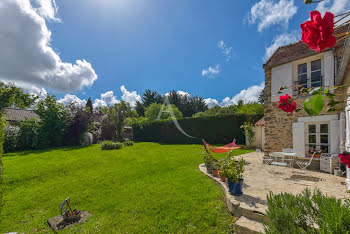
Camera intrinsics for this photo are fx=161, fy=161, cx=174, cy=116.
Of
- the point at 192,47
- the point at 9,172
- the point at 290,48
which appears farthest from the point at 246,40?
the point at 9,172

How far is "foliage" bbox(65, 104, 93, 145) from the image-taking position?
1479cm

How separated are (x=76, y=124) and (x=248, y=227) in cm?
1602

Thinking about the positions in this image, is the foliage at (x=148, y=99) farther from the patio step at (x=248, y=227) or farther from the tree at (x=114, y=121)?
the patio step at (x=248, y=227)

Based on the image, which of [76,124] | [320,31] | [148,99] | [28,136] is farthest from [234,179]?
[148,99]

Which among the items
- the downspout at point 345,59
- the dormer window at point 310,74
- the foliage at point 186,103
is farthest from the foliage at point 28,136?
the foliage at point 186,103

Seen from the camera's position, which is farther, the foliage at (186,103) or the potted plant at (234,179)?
the foliage at (186,103)

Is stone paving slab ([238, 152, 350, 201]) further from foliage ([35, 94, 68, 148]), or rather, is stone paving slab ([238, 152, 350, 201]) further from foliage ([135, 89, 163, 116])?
foliage ([135, 89, 163, 116])

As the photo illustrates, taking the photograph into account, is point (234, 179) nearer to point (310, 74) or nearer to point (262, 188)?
point (262, 188)

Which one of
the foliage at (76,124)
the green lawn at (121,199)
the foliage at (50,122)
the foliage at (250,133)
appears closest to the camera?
the green lawn at (121,199)

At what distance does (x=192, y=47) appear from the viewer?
873 cm

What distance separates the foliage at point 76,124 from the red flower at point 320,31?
16.9 meters

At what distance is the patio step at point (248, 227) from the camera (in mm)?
2523

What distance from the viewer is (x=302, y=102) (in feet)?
18.4

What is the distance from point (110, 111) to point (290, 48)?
1568 centimetres
